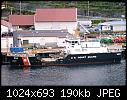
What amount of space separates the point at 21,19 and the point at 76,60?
6.14 feet

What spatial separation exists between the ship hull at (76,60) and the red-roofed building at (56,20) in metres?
1.30

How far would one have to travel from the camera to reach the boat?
17.5 feet

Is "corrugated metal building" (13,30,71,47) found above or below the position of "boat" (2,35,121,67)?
above

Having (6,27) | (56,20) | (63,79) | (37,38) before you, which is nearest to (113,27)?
(56,20)

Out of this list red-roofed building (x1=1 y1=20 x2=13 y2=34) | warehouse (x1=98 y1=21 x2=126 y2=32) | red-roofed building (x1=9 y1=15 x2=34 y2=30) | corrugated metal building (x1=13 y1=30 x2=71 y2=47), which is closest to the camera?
corrugated metal building (x1=13 y1=30 x2=71 y2=47)

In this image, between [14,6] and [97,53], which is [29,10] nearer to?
[14,6]

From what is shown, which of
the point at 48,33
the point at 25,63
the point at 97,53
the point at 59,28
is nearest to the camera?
the point at 25,63

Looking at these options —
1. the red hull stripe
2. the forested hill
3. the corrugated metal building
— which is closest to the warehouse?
the forested hill

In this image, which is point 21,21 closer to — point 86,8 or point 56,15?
point 56,15

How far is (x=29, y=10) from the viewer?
789 centimetres

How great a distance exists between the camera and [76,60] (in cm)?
548

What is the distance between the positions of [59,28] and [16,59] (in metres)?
1.61

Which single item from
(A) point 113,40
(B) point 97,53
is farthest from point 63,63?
(A) point 113,40

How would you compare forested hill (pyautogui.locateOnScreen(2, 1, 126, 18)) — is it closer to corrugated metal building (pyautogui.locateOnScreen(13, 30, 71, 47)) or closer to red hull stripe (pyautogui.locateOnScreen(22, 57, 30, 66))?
corrugated metal building (pyautogui.locateOnScreen(13, 30, 71, 47))
